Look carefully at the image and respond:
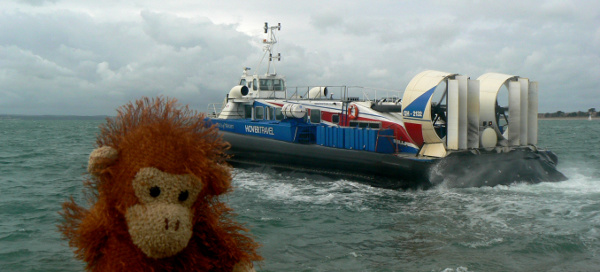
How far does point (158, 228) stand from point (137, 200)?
16cm

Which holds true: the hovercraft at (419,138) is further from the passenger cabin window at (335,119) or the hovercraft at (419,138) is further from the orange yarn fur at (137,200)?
the orange yarn fur at (137,200)

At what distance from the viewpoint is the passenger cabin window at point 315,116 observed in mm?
13248

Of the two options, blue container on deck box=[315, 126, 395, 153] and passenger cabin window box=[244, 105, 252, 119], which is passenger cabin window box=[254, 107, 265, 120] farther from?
blue container on deck box=[315, 126, 395, 153]

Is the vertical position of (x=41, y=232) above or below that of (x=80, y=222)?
below

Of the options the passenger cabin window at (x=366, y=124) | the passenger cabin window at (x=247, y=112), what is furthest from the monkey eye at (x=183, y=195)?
the passenger cabin window at (x=247, y=112)

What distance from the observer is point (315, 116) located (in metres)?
13.3

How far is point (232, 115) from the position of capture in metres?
16.0

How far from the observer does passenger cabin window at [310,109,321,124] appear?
13.2m

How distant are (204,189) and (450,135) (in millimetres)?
8634

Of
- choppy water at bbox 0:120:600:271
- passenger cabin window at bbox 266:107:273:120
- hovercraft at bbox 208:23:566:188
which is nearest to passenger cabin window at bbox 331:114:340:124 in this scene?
hovercraft at bbox 208:23:566:188

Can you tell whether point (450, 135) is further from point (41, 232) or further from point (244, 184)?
point (41, 232)

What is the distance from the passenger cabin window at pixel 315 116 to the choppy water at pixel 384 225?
2.02 m

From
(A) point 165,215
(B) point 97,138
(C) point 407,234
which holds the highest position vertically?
(B) point 97,138

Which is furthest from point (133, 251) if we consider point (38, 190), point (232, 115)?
point (232, 115)
